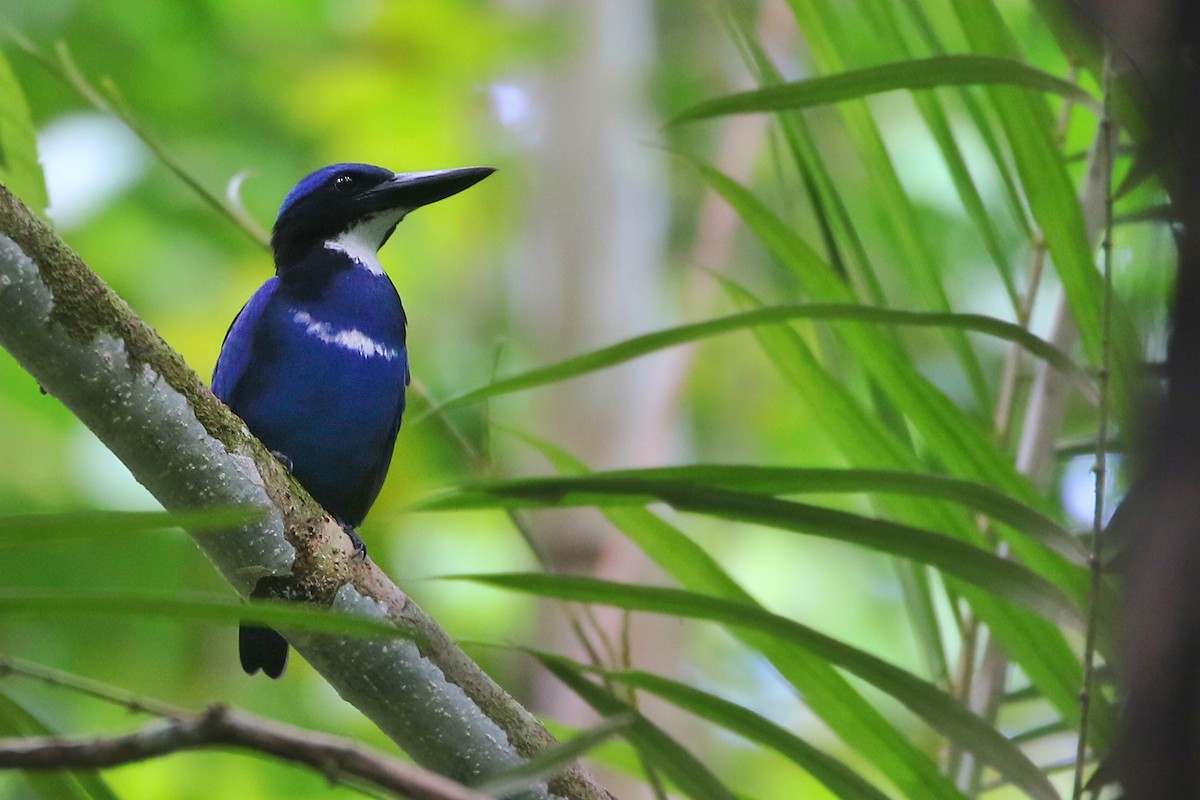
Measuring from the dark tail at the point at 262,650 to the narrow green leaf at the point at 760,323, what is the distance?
1399mm

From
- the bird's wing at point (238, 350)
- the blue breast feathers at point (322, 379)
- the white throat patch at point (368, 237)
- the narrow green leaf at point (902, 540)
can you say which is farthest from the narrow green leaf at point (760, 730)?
the white throat patch at point (368, 237)

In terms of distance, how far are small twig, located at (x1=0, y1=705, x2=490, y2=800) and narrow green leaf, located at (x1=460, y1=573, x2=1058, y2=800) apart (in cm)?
96

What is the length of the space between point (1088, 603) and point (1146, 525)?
4.28ft

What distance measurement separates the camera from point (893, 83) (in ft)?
6.53

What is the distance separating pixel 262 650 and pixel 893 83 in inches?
77.9

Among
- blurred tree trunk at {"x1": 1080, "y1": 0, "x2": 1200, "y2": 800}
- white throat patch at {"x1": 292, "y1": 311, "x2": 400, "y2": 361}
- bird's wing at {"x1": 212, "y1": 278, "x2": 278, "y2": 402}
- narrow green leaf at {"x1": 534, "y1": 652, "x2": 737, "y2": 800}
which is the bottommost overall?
blurred tree trunk at {"x1": 1080, "y1": 0, "x2": 1200, "y2": 800}

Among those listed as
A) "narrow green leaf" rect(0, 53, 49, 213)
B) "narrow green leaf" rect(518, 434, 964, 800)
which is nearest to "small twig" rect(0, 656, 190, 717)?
"narrow green leaf" rect(518, 434, 964, 800)

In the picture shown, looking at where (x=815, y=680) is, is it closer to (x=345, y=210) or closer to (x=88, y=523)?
(x=88, y=523)

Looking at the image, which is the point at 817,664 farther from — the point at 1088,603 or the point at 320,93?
the point at 320,93

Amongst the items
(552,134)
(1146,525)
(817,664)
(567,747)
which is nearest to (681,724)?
(552,134)

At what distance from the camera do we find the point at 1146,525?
722mm

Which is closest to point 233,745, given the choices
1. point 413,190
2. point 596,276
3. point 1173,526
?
point 1173,526

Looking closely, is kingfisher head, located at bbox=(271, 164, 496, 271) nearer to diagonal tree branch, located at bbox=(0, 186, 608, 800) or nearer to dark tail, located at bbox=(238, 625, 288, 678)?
dark tail, located at bbox=(238, 625, 288, 678)

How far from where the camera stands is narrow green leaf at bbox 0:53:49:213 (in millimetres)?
2229
